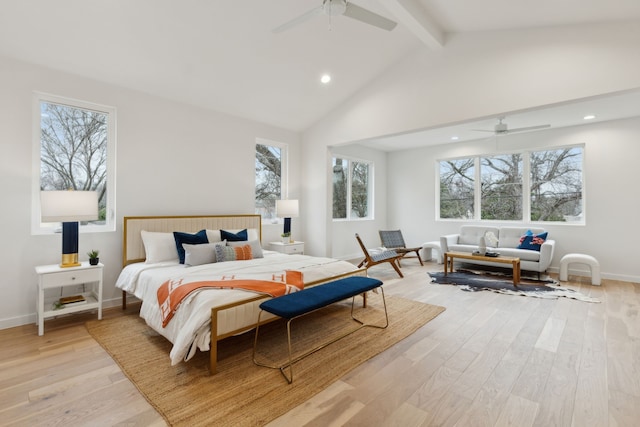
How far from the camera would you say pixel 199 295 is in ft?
8.36

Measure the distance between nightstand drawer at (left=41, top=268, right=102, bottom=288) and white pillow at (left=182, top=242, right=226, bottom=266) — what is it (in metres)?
0.88

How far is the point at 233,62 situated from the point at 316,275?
293 centimetres

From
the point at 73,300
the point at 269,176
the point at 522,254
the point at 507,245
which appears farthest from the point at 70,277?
the point at 507,245

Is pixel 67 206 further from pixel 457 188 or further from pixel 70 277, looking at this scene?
pixel 457 188

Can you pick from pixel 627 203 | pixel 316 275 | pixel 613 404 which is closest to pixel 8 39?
pixel 316 275

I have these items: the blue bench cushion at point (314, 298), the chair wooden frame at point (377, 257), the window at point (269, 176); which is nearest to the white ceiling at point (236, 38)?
the window at point (269, 176)

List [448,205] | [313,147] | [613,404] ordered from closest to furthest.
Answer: [613,404], [313,147], [448,205]

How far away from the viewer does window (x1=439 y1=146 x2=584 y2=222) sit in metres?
5.88

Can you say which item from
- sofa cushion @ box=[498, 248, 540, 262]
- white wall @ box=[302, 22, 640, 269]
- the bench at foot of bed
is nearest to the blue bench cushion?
the bench at foot of bed

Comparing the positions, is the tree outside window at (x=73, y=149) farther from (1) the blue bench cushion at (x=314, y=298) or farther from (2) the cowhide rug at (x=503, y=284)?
(2) the cowhide rug at (x=503, y=284)

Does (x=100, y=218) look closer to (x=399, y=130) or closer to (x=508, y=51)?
(x=399, y=130)

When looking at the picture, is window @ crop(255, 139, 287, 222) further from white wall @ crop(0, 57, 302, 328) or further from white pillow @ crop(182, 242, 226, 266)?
white pillow @ crop(182, 242, 226, 266)

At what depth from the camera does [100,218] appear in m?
3.88

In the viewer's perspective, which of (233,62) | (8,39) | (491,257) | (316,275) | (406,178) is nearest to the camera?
(8,39)
